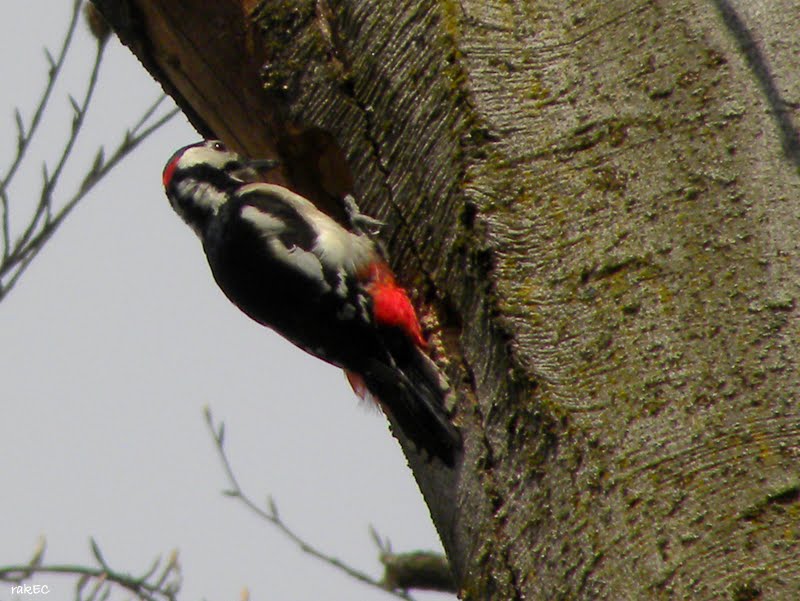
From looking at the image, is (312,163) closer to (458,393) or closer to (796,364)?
(458,393)

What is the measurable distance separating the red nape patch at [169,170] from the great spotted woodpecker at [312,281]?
32 cm

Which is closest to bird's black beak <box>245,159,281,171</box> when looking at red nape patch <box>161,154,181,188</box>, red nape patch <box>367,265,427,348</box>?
red nape patch <box>367,265,427,348</box>

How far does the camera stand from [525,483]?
79.7 inches

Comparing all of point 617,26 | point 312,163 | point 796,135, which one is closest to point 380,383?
point 312,163

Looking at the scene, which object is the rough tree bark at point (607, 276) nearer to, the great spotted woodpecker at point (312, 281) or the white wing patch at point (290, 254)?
the great spotted woodpecker at point (312, 281)

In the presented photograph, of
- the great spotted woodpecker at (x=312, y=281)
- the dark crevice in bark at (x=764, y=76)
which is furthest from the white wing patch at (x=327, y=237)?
the dark crevice in bark at (x=764, y=76)

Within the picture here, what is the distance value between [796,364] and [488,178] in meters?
0.75

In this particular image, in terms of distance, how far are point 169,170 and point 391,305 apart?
1.64 m

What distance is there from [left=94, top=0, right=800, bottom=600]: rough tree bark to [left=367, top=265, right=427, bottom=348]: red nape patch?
0.28m

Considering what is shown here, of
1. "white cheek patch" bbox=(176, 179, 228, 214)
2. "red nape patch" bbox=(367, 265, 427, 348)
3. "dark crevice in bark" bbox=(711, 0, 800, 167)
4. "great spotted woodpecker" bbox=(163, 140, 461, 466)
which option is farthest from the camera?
"white cheek patch" bbox=(176, 179, 228, 214)

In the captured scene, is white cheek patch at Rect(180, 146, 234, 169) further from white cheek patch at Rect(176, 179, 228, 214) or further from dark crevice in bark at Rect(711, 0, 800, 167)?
dark crevice in bark at Rect(711, 0, 800, 167)

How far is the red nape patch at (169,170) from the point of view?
4328 millimetres

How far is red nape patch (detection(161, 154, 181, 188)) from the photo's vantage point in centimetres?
433

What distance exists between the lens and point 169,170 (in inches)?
173
